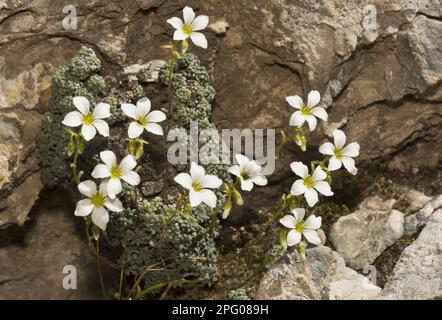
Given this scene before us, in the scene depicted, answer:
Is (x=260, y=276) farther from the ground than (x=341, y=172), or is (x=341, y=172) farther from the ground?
(x=341, y=172)

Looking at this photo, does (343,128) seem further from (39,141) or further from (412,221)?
(39,141)

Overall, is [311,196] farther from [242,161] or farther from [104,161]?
[104,161]

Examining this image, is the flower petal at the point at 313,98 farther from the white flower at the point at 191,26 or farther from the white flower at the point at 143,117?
the white flower at the point at 143,117

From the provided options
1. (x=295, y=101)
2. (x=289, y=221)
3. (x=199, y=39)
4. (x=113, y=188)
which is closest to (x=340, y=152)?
(x=295, y=101)

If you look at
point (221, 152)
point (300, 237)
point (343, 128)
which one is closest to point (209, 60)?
point (221, 152)

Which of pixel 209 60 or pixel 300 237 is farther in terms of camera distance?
pixel 209 60

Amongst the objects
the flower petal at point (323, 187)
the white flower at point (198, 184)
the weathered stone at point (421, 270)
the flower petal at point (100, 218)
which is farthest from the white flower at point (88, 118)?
the weathered stone at point (421, 270)

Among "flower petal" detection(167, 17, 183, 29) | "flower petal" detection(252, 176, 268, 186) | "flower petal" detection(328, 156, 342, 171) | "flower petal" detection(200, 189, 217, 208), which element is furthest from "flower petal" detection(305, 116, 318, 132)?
"flower petal" detection(167, 17, 183, 29)

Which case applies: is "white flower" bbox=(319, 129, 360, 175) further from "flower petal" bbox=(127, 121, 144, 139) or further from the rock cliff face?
"flower petal" bbox=(127, 121, 144, 139)
